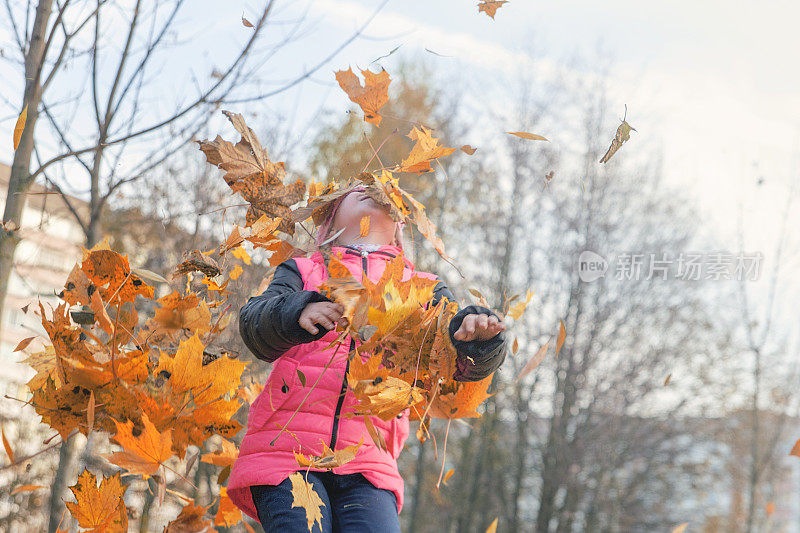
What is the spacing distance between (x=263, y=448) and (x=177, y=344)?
1.31 ft

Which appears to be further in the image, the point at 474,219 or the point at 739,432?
the point at 739,432

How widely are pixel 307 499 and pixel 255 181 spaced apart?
865 mm

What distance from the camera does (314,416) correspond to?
5.47 feet

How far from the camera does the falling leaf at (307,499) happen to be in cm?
150

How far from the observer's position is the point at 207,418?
164cm

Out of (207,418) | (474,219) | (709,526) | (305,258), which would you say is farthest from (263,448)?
(709,526)

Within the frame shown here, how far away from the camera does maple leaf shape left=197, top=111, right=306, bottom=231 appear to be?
184cm

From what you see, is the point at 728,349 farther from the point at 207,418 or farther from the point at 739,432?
the point at 207,418

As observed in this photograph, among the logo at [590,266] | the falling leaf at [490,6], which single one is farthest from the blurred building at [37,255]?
the logo at [590,266]

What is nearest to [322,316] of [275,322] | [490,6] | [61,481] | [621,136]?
[275,322]

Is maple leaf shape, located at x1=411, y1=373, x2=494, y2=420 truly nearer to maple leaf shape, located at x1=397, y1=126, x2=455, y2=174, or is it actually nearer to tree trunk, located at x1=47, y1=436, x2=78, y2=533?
maple leaf shape, located at x1=397, y1=126, x2=455, y2=174

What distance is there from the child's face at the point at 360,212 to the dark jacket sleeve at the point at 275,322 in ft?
1.25

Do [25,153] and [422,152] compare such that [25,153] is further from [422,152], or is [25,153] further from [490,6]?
[490,6]

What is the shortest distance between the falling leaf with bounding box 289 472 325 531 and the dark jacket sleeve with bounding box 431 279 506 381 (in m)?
0.45
